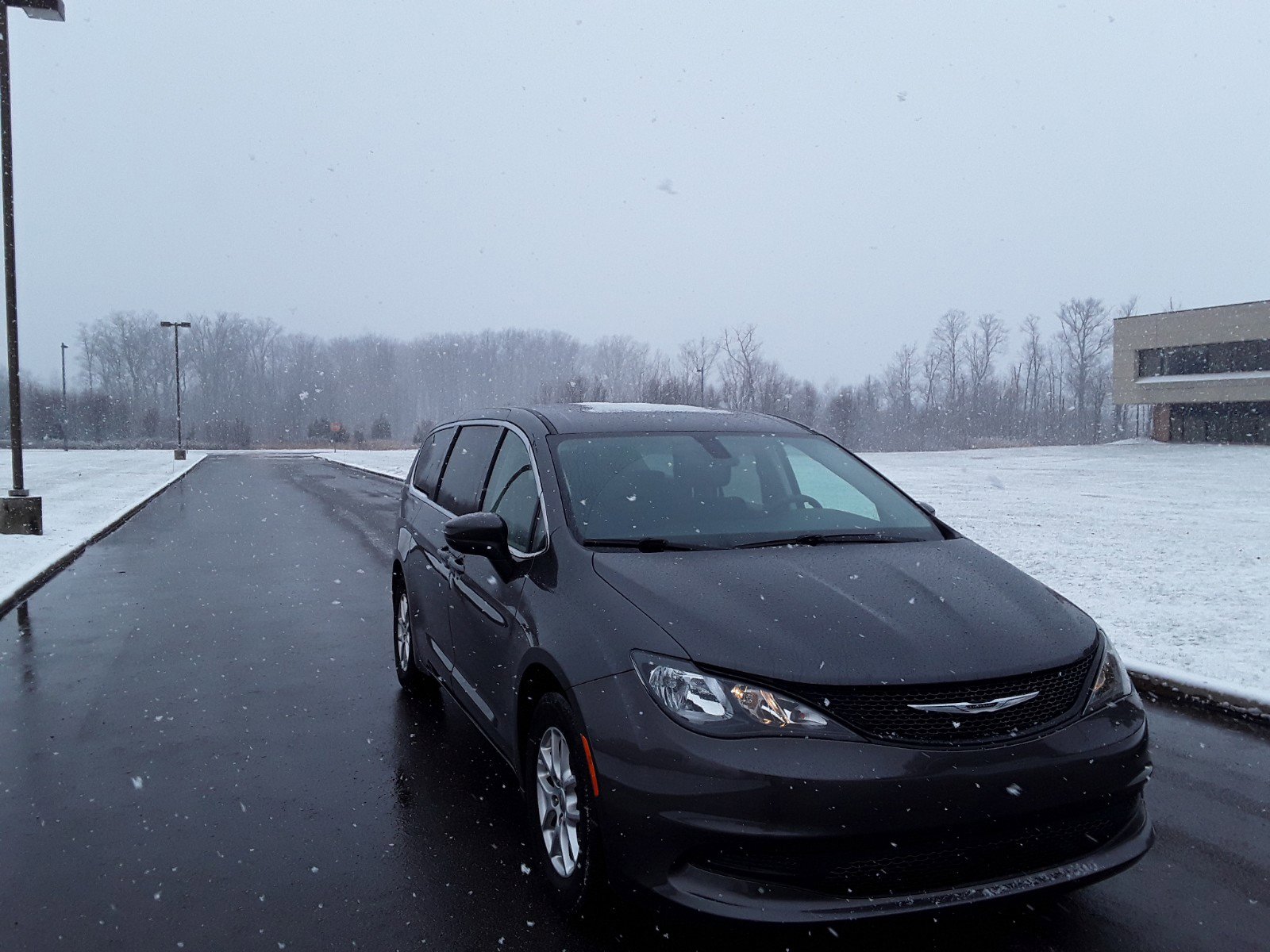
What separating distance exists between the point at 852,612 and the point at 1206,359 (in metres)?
62.6

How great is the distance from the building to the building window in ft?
0.13

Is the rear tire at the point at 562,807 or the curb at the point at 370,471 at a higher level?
the rear tire at the point at 562,807

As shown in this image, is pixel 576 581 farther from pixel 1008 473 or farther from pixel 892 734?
pixel 1008 473

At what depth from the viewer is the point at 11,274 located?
42.4 ft

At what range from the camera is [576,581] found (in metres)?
3.32

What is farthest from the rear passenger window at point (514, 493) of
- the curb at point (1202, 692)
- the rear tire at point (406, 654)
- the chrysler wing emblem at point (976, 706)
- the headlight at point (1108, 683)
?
the curb at point (1202, 692)

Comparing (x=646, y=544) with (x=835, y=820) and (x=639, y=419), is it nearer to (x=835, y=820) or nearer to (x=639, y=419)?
(x=639, y=419)

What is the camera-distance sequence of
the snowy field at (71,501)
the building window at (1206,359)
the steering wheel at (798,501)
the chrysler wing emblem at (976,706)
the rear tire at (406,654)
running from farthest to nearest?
the building window at (1206,359), the snowy field at (71,501), the rear tire at (406,654), the steering wheel at (798,501), the chrysler wing emblem at (976,706)

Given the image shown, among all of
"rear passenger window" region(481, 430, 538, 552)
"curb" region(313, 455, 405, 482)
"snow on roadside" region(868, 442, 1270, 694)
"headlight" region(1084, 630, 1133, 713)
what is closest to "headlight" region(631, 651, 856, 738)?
"headlight" region(1084, 630, 1133, 713)

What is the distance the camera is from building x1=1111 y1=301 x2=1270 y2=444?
52.7 m

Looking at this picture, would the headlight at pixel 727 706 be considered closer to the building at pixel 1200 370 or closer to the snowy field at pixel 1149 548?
the snowy field at pixel 1149 548

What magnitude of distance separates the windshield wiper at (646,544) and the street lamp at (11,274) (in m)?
12.2

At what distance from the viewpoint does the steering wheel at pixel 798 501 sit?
4.23 meters

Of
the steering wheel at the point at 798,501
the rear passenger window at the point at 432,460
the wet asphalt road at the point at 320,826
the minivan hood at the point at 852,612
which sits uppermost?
the rear passenger window at the point at 432,460
